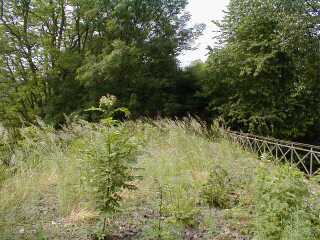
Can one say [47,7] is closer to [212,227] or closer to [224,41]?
[224,41]

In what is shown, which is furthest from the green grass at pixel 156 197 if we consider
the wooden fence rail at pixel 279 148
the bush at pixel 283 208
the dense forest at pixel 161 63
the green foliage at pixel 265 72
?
the green foliage at pixel 265 72

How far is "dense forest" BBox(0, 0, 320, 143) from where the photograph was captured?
12.0 m

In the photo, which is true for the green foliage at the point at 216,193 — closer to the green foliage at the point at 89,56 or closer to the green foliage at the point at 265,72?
the green foliage at the point at 265,72

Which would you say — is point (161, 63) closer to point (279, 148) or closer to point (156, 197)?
point (279, 148)

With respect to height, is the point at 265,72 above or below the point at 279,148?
above

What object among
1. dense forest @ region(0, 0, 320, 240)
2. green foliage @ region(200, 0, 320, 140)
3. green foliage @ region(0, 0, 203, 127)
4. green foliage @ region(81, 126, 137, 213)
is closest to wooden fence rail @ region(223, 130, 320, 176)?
dense forest @ region(0, 0, 320, 240)

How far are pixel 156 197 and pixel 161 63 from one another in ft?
38.4

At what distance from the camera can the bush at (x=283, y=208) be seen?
292 cm

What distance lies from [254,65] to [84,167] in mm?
10031

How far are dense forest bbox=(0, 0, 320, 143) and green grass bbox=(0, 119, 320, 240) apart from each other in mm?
4725

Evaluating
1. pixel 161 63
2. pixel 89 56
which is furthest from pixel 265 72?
pixel 89 56

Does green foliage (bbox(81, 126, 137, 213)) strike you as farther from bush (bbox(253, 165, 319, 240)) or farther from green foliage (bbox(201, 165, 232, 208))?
green foliage (bbox(201, 165, 232, 208))

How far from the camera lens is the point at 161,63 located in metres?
15.6

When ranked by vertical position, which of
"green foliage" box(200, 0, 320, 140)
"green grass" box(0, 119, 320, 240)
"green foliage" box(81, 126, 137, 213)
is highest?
"green foliage" box(200, 0, 320, 140)
